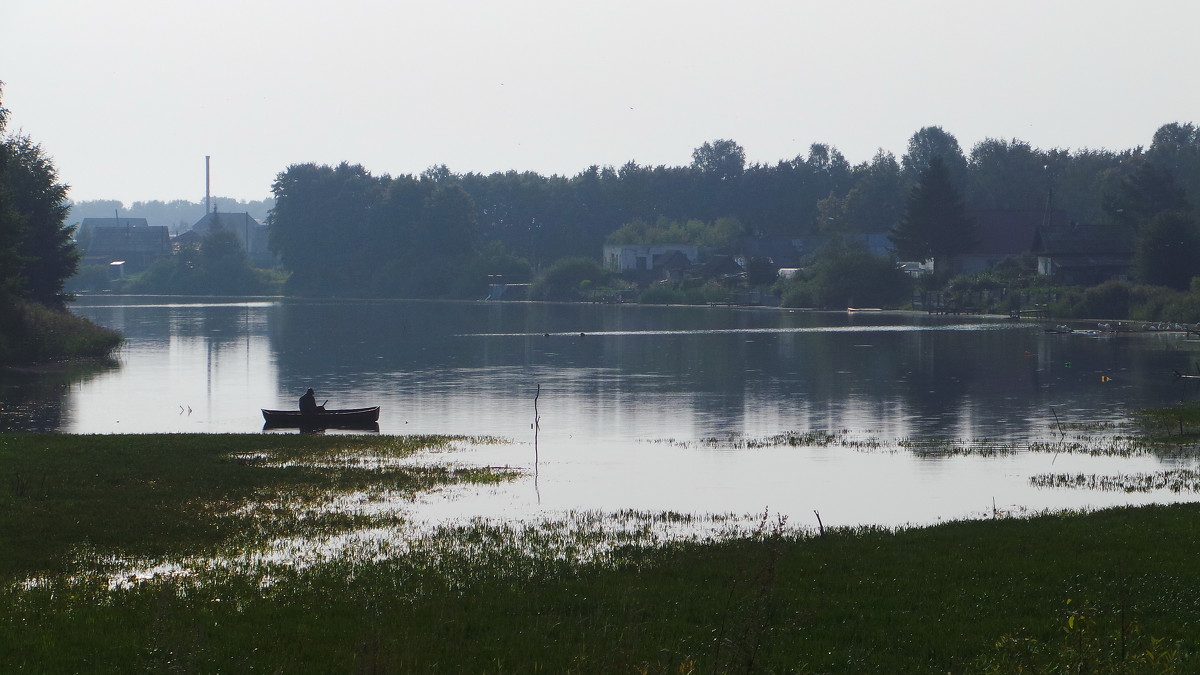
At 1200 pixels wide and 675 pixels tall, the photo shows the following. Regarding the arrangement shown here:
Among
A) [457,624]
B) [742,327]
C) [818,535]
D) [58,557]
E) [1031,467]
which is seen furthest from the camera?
[742,327]

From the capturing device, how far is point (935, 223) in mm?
146375

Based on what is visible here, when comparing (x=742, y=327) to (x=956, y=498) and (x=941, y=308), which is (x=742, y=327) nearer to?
(x=941, y=308)

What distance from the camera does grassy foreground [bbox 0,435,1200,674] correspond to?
525 inches

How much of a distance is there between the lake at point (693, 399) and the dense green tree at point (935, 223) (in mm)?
23009

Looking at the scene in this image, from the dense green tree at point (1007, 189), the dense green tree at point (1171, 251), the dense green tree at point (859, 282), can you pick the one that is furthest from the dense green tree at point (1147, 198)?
the dense green tree at point (1007, 189)

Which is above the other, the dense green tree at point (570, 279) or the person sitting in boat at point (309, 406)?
the dense green tree at point (570, 279)

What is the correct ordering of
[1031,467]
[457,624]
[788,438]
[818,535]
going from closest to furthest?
[457,624] < [818,535] < [1031,467] < [788,438]

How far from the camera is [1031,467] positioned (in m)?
35.7

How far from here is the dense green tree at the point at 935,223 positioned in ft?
479

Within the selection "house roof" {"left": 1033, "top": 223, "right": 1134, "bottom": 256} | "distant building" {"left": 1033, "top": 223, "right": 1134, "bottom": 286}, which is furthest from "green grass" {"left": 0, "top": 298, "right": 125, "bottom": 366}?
"house roof" {"left": 1033, "top": 223, "right": 1134, "bottom": 256}

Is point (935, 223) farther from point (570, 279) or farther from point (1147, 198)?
point (570, 279)

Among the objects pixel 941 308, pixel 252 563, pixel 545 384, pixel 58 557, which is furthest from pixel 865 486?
pixel 941 308

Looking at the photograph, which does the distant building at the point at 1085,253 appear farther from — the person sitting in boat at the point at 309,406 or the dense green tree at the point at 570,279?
the person sitting in boat at the point at 309,406

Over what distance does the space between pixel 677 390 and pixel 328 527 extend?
41007 millimetres
